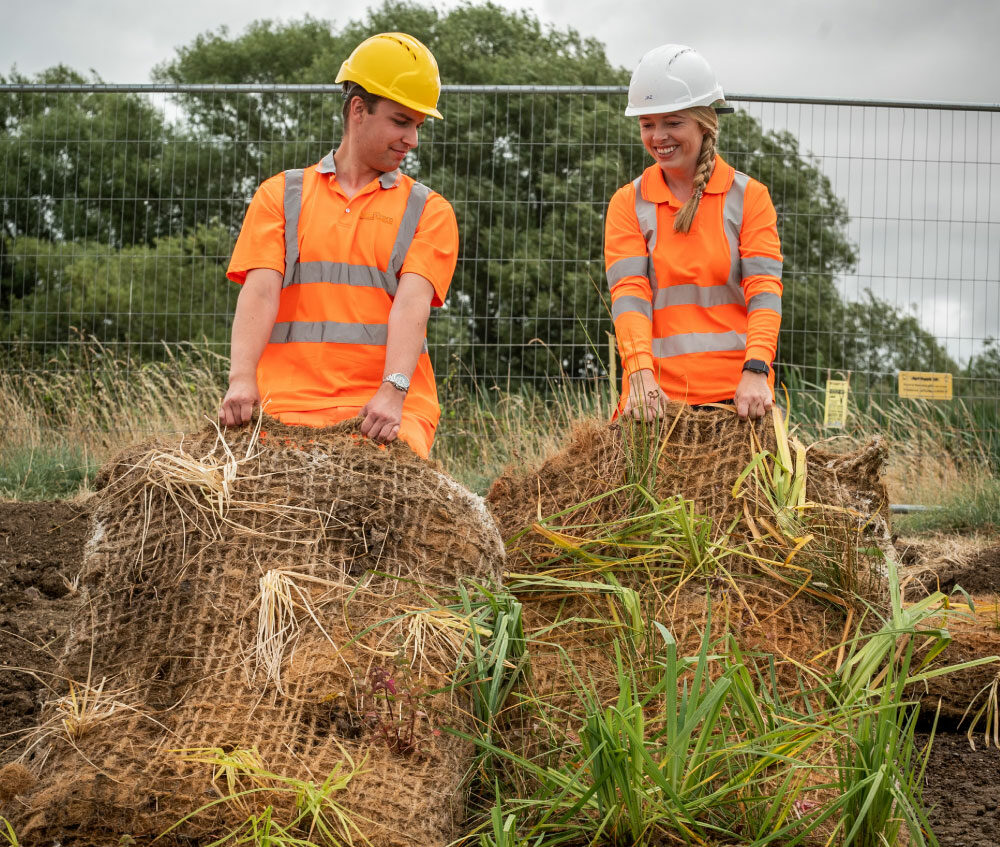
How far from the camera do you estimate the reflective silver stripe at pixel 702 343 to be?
3.88m

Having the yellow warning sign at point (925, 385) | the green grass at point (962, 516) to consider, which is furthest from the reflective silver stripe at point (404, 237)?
the yellow warning sign at point (925, 385)

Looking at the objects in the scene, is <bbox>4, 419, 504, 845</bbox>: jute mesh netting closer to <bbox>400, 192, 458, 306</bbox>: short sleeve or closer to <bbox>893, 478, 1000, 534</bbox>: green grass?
<bbox>400, 192, 458, 306</bbox>: short sleeve

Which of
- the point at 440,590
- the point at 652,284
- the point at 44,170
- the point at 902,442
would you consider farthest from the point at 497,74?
the point at 440,590

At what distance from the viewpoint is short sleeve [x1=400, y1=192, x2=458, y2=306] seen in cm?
353

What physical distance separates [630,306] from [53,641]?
6.82ft

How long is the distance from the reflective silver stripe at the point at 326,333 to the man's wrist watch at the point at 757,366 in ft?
3.42

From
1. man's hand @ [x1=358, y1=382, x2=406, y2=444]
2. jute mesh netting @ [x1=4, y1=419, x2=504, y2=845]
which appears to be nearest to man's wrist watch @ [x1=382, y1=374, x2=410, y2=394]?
man's hand @ [x1=358, y1=382, x2=406, y2=444]

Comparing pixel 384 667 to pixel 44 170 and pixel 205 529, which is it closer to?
pixel 205 529

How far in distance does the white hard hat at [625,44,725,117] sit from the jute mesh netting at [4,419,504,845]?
1567 millimetres

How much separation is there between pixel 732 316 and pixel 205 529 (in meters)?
2.04

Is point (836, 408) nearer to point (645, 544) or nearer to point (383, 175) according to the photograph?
point (645, 544)

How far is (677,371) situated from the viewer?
388cm

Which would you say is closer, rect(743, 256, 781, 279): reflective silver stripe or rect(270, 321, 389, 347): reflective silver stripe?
rect(270, 321, 389, 347): reflective silver stripe

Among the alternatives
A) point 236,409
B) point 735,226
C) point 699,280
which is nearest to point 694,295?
point 699,280
